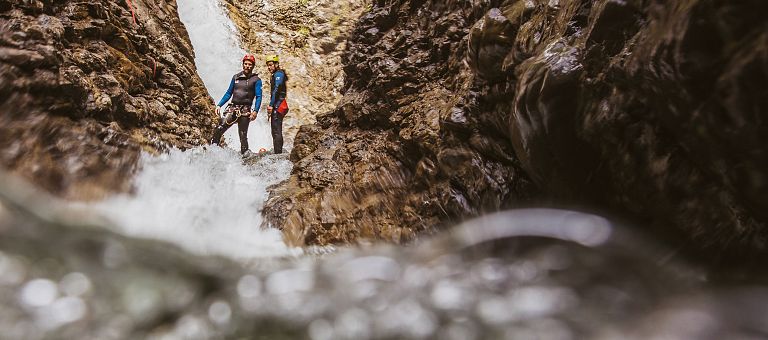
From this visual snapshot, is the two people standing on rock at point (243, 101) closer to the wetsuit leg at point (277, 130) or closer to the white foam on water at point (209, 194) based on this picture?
the wetsuit leg at point (277, 130)

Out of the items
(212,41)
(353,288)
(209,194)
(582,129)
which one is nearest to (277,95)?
(209,194)

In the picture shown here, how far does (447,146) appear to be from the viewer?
372 cm

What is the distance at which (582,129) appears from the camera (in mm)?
2176

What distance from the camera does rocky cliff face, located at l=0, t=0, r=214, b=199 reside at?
3639mm

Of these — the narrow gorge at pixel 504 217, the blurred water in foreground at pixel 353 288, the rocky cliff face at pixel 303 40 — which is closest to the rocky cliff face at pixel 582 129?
the narrow gorge at pixel 504 217

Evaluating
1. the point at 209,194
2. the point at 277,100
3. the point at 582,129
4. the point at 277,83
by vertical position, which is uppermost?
the point at 582,129

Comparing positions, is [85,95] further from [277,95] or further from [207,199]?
[277,95]

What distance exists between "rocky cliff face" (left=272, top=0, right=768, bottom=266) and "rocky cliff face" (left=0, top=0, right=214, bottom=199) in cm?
183

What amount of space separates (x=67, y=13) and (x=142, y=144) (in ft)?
5.60

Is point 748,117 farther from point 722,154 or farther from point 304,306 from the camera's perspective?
point 304,306

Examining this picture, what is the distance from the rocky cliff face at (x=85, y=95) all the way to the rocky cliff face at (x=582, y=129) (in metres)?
1.83

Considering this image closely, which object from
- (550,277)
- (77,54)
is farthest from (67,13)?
(550,277)

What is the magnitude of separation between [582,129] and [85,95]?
4713 mm

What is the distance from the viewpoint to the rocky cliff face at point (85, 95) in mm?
3639
